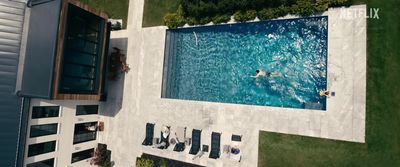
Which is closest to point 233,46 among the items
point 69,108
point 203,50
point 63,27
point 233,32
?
point 233,32

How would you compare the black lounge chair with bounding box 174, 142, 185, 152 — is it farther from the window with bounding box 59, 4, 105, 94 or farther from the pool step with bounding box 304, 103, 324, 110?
the pool step with bounding box 304, 103, 324, 110

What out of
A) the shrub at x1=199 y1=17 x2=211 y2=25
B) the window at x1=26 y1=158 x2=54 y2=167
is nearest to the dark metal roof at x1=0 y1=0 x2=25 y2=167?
the window at x1=26 y1=158 x2=54 y2=167


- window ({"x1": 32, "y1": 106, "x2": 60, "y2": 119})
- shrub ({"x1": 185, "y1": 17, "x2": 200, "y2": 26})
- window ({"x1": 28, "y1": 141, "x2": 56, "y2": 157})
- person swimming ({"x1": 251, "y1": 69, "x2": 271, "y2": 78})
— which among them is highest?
shrub ({"x1": 185, "y1": 17, "x2": 200, "y2": 26})

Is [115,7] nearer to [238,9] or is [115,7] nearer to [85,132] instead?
[85,132]

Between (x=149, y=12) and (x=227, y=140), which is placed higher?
(x=149, y=12)

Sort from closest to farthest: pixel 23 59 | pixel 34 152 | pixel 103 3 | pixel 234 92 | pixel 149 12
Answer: pixel 23 59 < pixel 34 152 < pixel 234 92 < pixel 149 12 < pixel 103 3

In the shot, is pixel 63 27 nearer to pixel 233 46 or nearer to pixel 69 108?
pixel 69 108
